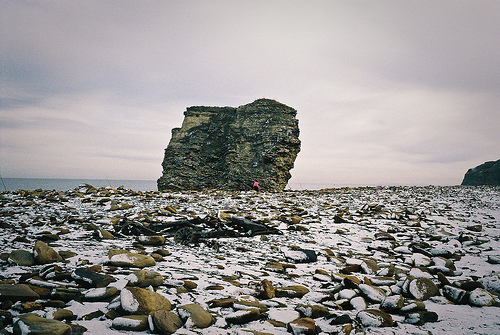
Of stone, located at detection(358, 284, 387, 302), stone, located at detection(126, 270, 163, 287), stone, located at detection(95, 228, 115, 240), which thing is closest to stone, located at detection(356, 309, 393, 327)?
stone, located at detection(358, 284, 387, 302)

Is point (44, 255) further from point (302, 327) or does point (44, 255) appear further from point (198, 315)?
point (302, 327)

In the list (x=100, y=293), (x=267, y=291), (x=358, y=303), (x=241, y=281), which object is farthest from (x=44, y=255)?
(x=358, y=303)

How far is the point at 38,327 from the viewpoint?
125 centimetres

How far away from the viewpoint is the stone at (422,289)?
209 cm

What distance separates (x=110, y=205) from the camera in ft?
19.4

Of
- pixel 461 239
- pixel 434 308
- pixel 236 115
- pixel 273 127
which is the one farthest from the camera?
pixel 236 115

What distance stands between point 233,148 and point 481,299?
14985 mm

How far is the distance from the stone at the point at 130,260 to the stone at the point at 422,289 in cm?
243

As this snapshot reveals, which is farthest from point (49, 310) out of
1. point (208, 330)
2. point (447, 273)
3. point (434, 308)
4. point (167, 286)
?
point (447, 273)

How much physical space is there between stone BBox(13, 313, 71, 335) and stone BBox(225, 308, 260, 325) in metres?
0.90

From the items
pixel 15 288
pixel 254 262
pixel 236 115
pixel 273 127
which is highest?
pixel 236 115

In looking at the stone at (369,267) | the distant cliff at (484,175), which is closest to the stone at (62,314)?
the stone at (369,267)

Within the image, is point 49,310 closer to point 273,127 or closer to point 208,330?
point 208,330

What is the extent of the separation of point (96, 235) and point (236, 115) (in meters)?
15.2
